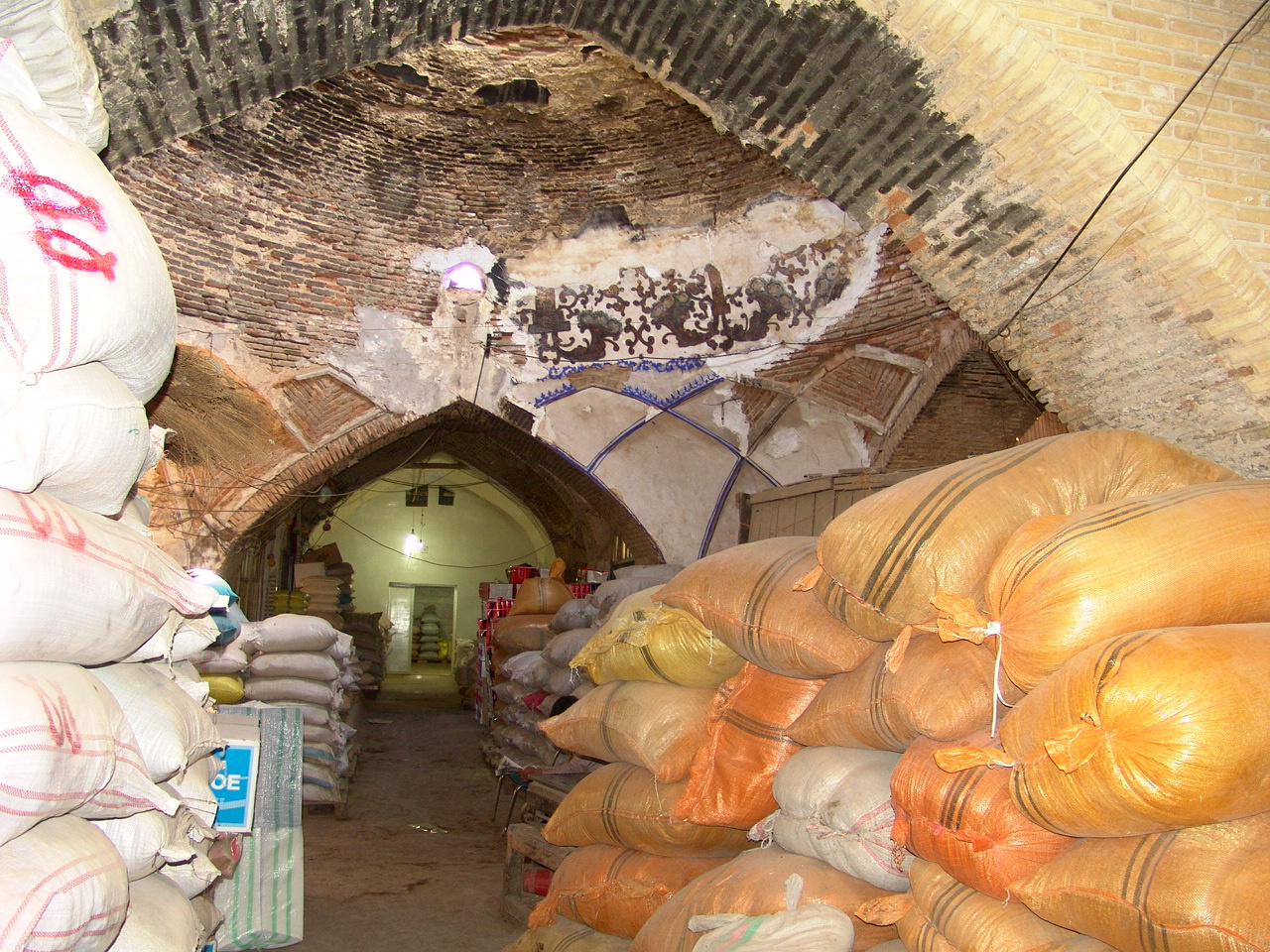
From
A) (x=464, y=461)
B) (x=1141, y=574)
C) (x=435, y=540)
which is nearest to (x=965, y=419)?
(x=1141, y=574)

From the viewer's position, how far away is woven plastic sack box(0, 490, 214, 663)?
180 cm

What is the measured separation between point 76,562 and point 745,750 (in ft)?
6.73

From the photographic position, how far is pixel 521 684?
8289mm

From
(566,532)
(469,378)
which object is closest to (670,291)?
(469,378)

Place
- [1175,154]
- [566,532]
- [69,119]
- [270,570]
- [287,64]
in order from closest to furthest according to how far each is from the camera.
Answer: [69,119], [1175,154], [287,64], [270,570], [566,532]

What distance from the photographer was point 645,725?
3639 millimetres

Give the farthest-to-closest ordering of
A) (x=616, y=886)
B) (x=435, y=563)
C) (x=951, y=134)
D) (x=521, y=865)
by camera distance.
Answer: (x=435, y=563) → (x=521, y=865) → (x=951, y=134) → (x=616, y=886)

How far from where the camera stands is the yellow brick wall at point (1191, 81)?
11.6 ft

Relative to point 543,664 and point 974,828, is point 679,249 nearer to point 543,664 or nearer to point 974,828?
point 543,664

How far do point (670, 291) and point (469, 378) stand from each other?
2116 mm

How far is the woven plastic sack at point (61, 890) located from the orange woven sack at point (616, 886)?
201cm

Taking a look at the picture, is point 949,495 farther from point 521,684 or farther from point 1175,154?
point 521,684

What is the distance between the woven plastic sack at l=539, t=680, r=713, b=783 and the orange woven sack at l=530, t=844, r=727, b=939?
1.10 feet

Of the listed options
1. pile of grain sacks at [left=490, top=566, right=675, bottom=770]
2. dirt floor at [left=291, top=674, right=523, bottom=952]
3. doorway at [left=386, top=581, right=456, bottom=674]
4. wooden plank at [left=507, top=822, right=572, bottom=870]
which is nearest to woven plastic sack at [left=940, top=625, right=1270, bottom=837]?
wooden plank at [left=507, top=822, right=572, bottom=870]
